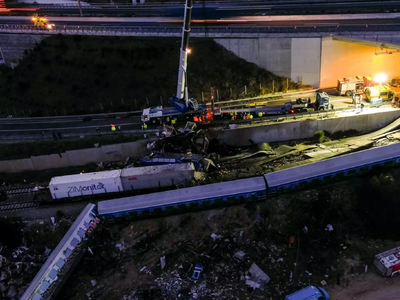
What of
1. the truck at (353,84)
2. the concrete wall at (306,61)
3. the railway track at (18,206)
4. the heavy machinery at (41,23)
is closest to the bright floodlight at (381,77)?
the truck at (353,84)

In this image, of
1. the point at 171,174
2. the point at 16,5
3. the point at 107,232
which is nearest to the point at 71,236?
the point at 107,232

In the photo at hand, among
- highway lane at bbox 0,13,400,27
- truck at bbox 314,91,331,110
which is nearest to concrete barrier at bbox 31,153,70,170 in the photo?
highway lane at bbox 0,13,400,27

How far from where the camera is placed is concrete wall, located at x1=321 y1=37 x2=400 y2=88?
4375cm

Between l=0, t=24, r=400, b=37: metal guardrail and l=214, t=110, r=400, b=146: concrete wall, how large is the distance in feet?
31.8

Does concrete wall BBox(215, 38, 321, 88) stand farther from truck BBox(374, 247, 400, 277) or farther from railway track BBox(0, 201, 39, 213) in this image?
railway track BBox(0, 201, 39, 213)

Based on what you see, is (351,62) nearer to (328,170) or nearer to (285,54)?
(285,54)

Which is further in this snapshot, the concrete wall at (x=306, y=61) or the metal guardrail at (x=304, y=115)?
the concrete wall at (x=306, y=61)

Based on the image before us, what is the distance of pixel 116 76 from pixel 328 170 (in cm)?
3136

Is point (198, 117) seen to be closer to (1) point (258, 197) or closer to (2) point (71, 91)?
(1) point (258, 197)

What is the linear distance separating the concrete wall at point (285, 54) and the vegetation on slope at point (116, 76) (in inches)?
40.1

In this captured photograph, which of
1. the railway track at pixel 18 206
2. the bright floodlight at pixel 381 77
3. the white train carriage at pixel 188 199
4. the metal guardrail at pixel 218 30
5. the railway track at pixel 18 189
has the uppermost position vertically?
the metal guardrail at pixel 218 30

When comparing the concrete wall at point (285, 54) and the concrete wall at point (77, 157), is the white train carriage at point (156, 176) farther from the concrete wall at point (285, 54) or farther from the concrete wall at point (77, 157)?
the concrete wall at point (285, 54)

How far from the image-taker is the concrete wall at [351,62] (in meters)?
43.8

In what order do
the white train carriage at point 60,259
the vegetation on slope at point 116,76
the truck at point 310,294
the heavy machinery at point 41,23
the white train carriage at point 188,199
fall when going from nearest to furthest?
the truck at point 310,294, the white train carriage at point 60,259, the white train carriage at point 188,199, the vegetation on slope at point 116,76, the heavy machinery at point 41,23
